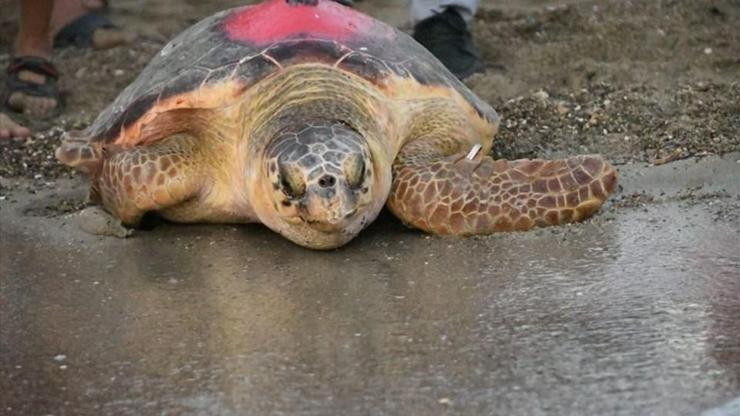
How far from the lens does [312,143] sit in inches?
134

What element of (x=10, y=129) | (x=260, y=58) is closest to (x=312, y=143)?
(x=260, y=58)

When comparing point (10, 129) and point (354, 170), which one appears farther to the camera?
point (10, 129)

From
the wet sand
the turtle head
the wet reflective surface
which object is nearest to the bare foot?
the wet sand

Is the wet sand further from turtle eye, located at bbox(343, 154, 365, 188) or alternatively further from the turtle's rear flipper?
turtle eye, located at bbox(343, 154, 365, 188)

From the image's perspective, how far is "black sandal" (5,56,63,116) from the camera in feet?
17.2

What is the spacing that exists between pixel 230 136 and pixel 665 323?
1481 millimetres

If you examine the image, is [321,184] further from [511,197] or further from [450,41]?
[450,41]

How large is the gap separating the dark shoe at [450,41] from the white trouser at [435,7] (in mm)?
19

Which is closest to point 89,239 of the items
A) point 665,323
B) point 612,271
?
point 612,271

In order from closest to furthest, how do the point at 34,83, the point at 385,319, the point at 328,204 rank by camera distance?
the point at 385,319 → the point at 328,204 → the point at 34,83

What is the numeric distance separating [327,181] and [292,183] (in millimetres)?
97

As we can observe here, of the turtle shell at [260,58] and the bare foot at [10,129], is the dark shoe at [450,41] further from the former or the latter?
the bare foot at [10,129]

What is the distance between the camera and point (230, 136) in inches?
150

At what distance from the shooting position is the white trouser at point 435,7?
Answer: 528 cm
